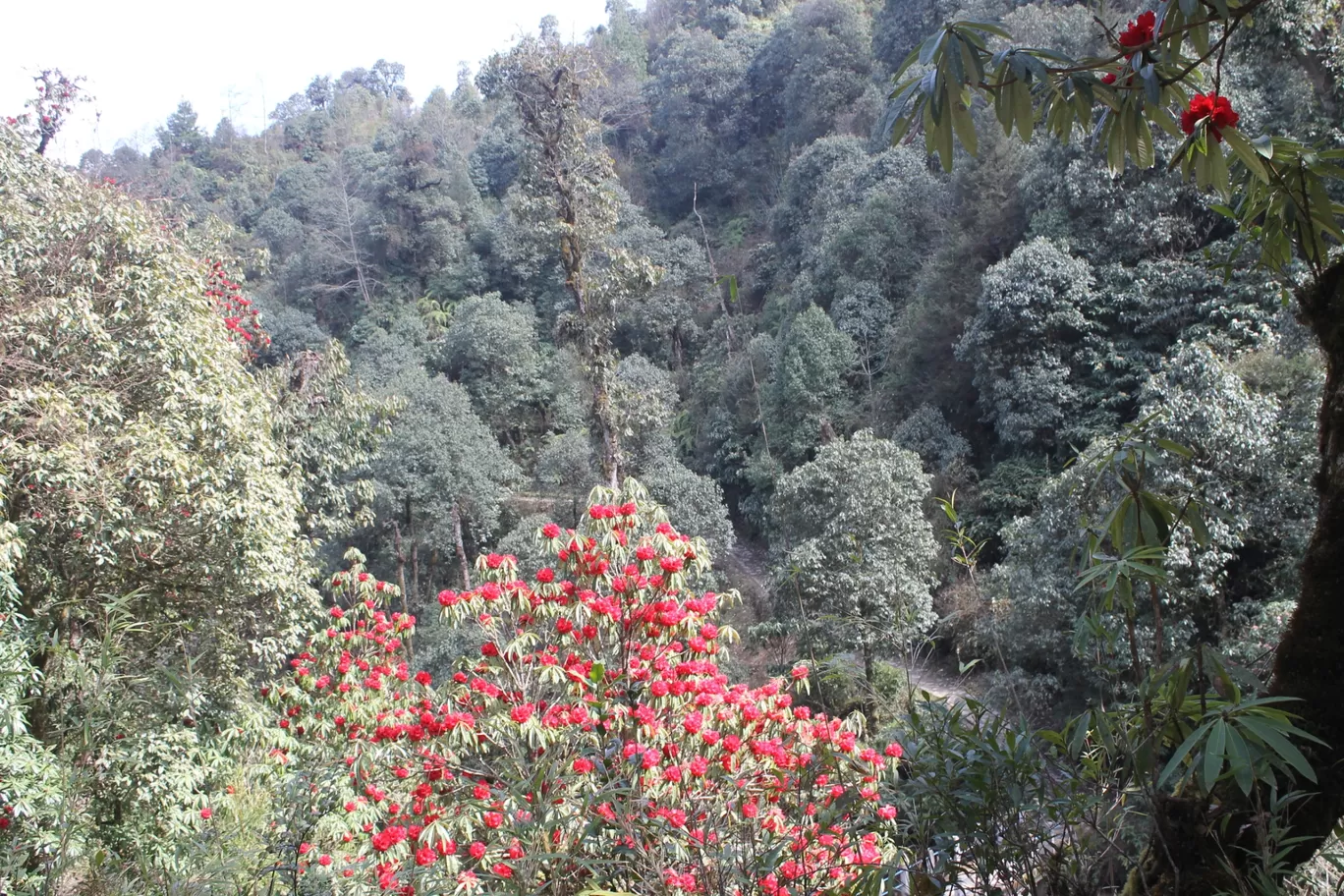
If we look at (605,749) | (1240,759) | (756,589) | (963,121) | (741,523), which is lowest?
(756,589)

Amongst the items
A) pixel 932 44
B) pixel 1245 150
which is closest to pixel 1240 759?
pixel 1245 150

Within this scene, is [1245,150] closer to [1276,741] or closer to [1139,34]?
[1139,34]

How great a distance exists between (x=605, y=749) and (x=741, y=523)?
1344 cm

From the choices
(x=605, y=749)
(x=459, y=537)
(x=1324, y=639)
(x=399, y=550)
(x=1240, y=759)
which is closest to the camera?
(x=1240, y=759)

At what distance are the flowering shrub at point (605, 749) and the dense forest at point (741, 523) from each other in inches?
0.8

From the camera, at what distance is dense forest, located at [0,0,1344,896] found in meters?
1.04

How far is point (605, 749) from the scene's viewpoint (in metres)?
1.86

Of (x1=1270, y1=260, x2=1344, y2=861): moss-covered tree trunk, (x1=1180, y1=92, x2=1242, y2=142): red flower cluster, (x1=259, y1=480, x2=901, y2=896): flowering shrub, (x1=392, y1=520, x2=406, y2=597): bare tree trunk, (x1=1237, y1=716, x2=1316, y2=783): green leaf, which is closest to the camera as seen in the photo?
(x1=1237, y1=716, x2=1316, y2=783): green leaf

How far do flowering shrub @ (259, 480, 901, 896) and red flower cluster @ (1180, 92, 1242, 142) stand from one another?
91 centimetres

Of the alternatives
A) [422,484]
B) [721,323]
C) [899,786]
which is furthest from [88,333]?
[721,323]

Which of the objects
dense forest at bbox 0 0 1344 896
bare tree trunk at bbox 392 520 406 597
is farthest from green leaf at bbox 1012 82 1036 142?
bare tree trunk at bbox 392 520 406 597

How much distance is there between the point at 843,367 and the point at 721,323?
456 cm

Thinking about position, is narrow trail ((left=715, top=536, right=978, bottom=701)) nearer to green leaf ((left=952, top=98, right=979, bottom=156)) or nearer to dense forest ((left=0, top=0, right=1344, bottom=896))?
dense forest ((left=0, top=0, right=1344, bottom=896))

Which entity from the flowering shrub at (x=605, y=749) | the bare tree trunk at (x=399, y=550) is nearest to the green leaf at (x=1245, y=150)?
the flowering shrub at (x=605, y=749)
